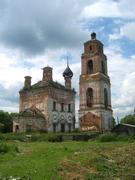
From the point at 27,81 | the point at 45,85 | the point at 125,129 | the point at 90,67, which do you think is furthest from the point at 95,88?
the point at 125,129

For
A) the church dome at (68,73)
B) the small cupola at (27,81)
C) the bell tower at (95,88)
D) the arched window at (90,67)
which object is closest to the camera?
the bell tower at (95,88)

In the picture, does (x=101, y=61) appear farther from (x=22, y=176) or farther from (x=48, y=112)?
(x=22, y=176)

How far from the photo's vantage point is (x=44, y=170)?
1288 cm

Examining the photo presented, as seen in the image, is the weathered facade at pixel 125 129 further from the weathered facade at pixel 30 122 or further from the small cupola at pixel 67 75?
the small cupola at pixel 67 75

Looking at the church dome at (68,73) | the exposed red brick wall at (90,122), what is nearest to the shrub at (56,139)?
the exposed red brick wall at (90,122)

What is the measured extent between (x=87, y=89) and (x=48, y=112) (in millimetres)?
9985

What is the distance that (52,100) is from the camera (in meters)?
51.3

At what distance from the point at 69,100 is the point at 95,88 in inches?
199

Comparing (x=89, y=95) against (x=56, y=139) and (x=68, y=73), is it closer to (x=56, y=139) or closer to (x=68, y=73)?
(x=68, y=73)

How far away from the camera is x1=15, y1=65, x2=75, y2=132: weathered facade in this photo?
2002 inches

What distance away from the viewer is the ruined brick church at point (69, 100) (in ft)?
165

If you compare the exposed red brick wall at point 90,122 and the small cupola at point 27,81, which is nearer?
the exposed red brick wall at point 90,122

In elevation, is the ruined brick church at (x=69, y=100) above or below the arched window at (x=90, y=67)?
below

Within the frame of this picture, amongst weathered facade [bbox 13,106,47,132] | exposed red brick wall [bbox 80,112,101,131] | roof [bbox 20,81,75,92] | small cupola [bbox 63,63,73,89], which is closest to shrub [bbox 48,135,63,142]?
weathered facade [bbox 13,106,47,132]
